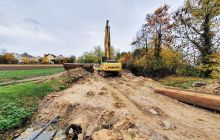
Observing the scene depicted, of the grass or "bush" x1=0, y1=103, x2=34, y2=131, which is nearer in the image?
"bush" x1=0, y1=103, x2=34, y2=131

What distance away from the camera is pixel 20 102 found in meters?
13.0

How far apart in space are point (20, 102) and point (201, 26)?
18633 mm

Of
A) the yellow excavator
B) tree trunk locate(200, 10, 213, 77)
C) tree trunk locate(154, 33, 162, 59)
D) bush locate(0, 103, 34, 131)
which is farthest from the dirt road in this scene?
tree trunk locate(154, 33, 162, 59)

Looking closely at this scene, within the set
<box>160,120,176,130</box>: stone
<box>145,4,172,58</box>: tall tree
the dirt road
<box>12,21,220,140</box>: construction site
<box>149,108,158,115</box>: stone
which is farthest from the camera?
<box>145,4,172,58</box>: tall tree

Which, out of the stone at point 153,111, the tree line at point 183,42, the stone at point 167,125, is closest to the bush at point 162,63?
the tree line at point 183,42

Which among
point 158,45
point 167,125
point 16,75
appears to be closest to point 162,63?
point 158,45

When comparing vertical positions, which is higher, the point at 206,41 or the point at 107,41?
the point at 107,41

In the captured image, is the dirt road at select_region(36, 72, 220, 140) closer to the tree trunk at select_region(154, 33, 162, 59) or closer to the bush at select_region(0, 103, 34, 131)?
the bush at select_region(0, 103, 34, 131)

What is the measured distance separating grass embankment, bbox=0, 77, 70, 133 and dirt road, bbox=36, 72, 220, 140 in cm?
69

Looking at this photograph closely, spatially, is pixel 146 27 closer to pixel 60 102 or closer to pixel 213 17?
pixel 213 17

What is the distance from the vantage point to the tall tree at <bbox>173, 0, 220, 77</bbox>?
855 inches

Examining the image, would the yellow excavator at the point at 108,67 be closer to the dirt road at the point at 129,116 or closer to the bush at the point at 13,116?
the dirt road at the point at 129,116

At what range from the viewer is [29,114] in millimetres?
11953

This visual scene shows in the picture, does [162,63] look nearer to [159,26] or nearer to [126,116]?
[159,26]
